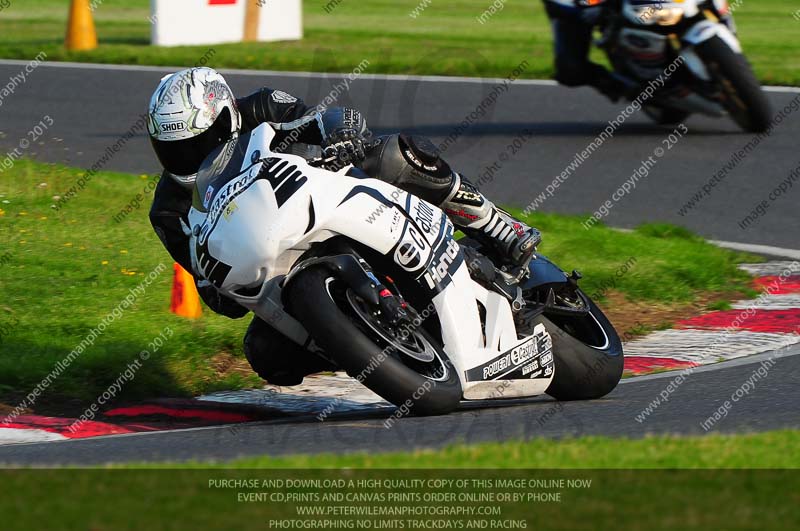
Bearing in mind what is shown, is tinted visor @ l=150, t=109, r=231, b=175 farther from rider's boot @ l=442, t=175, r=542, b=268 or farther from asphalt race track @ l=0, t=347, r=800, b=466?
asphalt race track @ l=0, t=347, r=800, b=466

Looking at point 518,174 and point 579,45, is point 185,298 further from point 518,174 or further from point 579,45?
point 579,45

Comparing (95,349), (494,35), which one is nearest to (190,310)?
(95,349)

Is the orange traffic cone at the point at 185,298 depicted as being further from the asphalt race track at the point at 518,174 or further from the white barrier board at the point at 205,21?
the white barrier board at the point at 205,21

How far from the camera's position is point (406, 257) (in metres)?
5.65

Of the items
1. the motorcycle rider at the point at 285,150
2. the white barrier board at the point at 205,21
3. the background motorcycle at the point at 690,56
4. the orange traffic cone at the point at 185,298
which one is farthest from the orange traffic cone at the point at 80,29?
the motorcycle rider at the point at 285,150

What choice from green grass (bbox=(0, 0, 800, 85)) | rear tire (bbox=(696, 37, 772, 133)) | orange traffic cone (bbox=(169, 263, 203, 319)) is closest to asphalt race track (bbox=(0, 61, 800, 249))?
rear tire (bbox=(696, 37, 772, 133))

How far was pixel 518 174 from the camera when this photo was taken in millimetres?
11742

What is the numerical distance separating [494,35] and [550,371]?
47.6ft

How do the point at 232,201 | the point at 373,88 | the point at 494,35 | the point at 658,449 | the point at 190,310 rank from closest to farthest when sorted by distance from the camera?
the point at 658,449, the point at 232,201, the point at 190,310, the point at 373,88, the point at 494,35

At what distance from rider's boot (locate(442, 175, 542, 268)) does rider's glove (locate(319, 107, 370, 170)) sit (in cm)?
54

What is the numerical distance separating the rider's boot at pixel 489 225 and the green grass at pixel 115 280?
1.74 m

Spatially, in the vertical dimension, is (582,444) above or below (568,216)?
above
